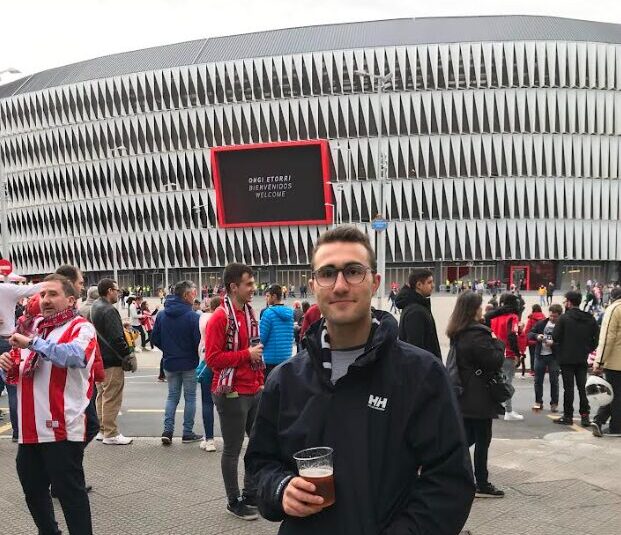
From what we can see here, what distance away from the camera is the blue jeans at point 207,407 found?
7.27m

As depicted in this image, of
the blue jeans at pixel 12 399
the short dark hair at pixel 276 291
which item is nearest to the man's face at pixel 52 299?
the short dark hair at pixel 276 291

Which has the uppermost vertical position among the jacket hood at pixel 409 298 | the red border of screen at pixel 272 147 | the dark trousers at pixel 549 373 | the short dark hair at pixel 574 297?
the red border of screen at pixel 272 147

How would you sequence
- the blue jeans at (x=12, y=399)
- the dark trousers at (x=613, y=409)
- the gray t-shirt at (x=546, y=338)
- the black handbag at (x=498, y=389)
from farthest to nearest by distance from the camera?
1. the gray t-shirt at (x=546, y=338)
2. the dark trousers at (x=613, y=409)
3. the blue jeans at (x=12, y=399)
4. the black handbag at (x=498, y=389)

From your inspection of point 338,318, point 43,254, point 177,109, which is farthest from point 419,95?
point 338,318

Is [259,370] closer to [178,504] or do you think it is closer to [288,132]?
[178,504]

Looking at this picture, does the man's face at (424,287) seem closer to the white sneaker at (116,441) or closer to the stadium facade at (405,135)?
the white sneaker at (116,441)

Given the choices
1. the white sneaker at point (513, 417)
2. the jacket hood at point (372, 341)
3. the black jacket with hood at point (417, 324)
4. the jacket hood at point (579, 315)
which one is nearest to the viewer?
the jacket hood at point (372, 341)

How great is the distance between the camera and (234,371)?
567 centimetres

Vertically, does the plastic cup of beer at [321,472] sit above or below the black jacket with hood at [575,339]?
above

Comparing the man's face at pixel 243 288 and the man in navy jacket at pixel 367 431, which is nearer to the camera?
the man in navy jacket at pixel 367 431

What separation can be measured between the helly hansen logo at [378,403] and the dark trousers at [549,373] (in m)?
9.21

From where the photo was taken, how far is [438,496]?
2133 millimetres

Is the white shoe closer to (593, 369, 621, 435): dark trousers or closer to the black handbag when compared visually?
the black handbag

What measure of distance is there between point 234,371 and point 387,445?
3629 mm
